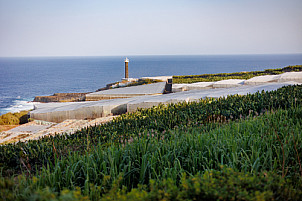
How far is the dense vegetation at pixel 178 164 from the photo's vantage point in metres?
2.13

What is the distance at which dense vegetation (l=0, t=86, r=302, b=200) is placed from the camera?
2127mm

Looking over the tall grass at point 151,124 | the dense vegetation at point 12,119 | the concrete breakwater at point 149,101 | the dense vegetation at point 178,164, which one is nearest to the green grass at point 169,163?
the dense vegetation at point 178,164

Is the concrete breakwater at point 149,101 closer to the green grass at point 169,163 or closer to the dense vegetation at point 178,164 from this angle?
the dense vegetation at point 178,164

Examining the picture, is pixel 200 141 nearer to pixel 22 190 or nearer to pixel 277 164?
pixel 277 164

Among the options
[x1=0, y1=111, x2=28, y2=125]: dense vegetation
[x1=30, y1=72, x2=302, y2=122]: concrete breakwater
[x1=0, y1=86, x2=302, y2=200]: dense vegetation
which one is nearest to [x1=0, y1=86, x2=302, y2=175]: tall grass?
[x1=0, y1=86, x2=302, y2=200]: dense vegetation

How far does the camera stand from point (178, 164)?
3.17m

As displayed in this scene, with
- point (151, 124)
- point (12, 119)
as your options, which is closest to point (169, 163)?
point (151, 124)

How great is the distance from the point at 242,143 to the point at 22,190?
272cm

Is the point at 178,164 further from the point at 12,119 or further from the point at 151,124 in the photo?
the point at 12,119

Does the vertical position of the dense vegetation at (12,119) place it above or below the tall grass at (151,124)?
below

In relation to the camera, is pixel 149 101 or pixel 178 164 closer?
pixel 178 164

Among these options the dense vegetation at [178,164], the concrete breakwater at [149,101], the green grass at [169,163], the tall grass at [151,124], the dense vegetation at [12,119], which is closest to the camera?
the dense vegetation at [178,164]

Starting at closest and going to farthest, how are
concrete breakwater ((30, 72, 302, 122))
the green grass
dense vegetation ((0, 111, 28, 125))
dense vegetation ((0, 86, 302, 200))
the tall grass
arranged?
dense vegetation ((0, 86, 302, 200)), the green grass, the tall grass, concrete breakwater ((30, 72, 302, 122)), dense vegetation ((0, 111, 28, 125))

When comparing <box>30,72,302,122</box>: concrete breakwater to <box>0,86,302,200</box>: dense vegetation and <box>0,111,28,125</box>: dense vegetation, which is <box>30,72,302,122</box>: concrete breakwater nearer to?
<box>0,111,28,125</box>: dense vegetation
